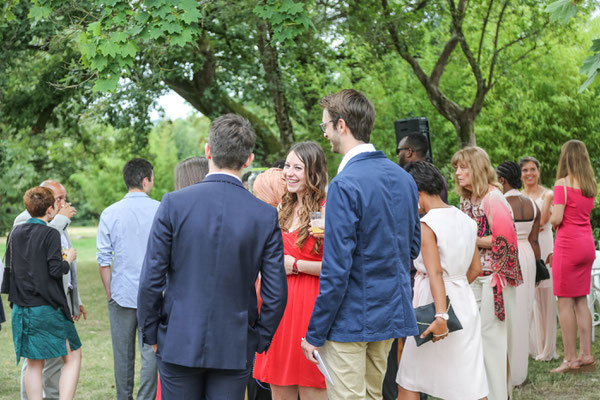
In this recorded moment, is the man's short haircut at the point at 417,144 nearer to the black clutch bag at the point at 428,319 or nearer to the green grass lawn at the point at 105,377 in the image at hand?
the black clutch bag at the point at 428,319

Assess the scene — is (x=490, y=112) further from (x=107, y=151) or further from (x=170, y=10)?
(x=107, y=151)

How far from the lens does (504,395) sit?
518cm

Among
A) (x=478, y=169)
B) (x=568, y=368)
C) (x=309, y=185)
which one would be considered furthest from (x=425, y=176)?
(x=568, y=368)

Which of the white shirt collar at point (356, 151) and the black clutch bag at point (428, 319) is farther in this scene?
the black clutch bag at point (428, 319)

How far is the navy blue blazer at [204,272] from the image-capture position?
3100mm

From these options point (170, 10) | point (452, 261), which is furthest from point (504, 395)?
point (170, 10)

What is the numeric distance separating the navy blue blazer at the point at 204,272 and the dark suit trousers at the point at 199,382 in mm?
73

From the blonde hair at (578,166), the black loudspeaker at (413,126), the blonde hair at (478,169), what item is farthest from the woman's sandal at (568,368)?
the black loudspeaker at (413,126)

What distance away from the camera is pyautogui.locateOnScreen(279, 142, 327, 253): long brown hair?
4242mm

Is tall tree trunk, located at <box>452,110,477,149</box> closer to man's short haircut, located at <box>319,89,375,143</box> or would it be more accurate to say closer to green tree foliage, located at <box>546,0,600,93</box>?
green tree foliage, located at <box>546,0,600,93</box>

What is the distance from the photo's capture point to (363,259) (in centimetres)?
340

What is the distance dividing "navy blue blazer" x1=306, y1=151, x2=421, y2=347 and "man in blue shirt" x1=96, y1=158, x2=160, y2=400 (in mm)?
2541

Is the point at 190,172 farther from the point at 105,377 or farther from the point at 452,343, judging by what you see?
the point at 105,377

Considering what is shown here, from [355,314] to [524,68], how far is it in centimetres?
1303
